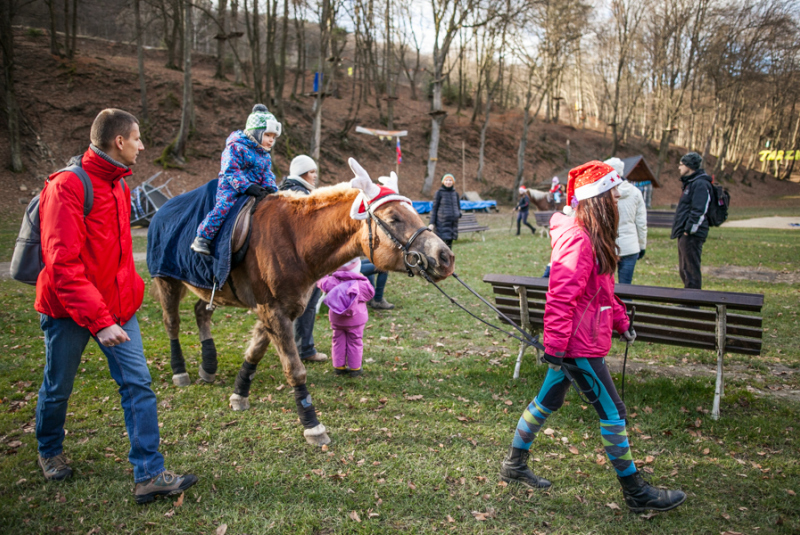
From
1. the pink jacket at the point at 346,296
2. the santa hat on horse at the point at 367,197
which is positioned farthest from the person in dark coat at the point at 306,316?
the santa hat on horse at the point at 367,197

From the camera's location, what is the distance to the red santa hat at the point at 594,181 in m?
3.02

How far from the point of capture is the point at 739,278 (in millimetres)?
10352

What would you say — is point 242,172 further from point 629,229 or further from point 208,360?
point 629,229

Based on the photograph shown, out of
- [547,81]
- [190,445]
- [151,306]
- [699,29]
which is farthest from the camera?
[547,81]

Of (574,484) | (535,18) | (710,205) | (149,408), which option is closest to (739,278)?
(710,205)

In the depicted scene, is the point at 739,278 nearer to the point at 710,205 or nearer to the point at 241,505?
the point at 710,205

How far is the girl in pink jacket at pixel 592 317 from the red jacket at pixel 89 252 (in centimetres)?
269

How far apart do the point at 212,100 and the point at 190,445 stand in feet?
91.1

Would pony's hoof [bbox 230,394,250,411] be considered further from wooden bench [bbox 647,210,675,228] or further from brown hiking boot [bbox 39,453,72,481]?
wooden bench [bbox 647,210,675,228]

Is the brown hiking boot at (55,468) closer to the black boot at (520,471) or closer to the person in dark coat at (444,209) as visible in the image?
the black boot at (520,471)

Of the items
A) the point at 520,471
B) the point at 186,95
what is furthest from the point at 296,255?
the point at 186,95

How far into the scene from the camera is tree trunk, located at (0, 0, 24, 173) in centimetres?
1834

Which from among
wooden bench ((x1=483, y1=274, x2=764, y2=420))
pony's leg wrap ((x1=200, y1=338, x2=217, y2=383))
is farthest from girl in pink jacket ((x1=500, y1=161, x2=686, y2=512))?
pony's leg wrap ((x1=200, y1=338, x2=217, y2=383))

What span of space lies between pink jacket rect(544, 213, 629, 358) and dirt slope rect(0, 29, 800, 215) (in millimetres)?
20213
